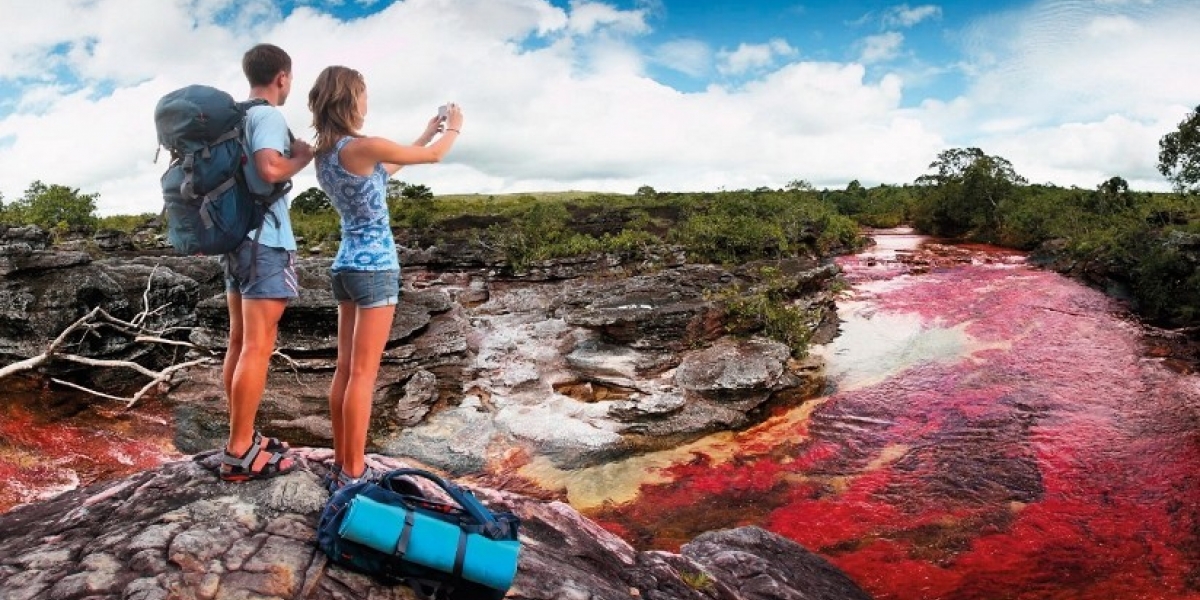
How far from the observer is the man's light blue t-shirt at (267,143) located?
3312mm

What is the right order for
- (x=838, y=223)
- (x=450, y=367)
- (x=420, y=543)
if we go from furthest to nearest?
(x=838, y=223) → (x=450, y=367) → (x=420, y=543)

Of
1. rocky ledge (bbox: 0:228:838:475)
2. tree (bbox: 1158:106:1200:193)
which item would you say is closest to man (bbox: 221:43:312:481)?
rocky ledge (bbox: 0:228:838:475)

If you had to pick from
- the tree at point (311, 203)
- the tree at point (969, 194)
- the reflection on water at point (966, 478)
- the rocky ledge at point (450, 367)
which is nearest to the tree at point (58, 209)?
the tree at point (311, 203)

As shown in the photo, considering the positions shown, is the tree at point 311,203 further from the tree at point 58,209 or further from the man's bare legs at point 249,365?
the man's bare legs at point 249,365

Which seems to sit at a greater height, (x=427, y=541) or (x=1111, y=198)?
(x=1111, y=198)

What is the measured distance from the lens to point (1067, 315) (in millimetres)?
19125

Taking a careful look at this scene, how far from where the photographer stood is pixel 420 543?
301 centimetres

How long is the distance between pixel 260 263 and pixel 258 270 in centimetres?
4

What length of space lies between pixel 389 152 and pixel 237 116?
77 centimetres

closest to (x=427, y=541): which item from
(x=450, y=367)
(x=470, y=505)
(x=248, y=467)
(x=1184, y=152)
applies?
(x=470, y=505)

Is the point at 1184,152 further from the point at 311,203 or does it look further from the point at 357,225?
the point at 311,203

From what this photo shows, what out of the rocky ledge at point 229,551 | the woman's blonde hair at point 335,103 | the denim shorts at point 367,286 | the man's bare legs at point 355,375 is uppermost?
the woman's blonde hair at point 335,103

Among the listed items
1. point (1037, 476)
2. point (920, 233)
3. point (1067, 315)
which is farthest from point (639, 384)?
point (920, 233)

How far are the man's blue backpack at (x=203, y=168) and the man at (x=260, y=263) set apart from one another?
8 cm
